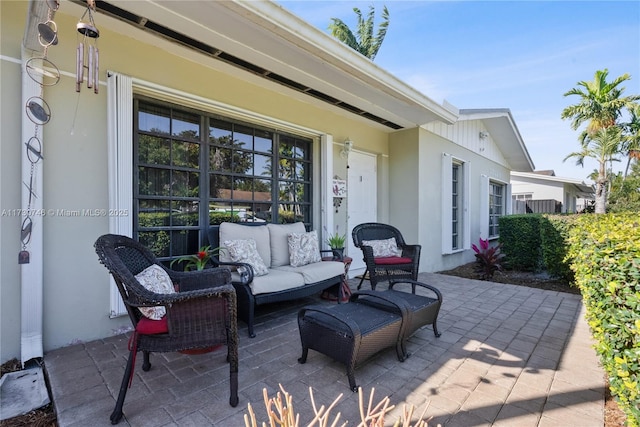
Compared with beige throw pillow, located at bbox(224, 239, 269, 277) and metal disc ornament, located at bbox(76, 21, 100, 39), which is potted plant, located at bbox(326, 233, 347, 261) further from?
metal disc ornament, located at bbox(76, 21, 100, 39)

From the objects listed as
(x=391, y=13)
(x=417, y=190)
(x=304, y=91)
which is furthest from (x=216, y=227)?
(x=391, y=13)

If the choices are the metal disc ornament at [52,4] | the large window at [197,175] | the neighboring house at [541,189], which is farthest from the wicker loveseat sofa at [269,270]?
the neighboring house at [541,189]

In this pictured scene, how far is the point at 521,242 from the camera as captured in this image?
6.48 meters

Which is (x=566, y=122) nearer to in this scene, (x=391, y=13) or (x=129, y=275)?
(x=391, y=13)

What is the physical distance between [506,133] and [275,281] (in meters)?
8.25

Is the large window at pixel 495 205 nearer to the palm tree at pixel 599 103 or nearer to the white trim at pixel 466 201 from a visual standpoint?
the white trim at pixel 466 201

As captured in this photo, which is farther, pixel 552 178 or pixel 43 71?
pixel 552 178

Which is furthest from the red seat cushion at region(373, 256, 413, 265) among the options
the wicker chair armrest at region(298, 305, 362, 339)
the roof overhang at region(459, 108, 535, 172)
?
the roof overhang at region(459, 108, 535, 172)

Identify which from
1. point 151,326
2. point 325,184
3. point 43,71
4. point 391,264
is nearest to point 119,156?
point 43,71

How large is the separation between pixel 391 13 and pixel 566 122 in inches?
284

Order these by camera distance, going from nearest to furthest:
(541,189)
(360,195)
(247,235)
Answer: (247,235) < (360,195) < (541,189)

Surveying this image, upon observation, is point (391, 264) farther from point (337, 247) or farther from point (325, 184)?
point (325, 184)

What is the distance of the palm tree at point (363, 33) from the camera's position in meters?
10.4

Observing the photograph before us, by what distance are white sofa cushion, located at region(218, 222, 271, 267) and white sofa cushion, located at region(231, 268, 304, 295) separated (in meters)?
0.33
